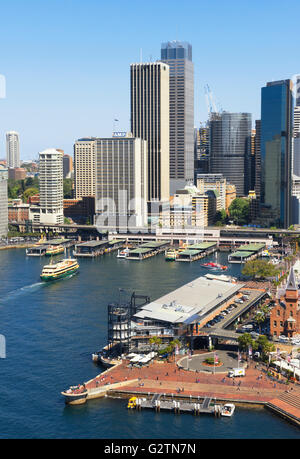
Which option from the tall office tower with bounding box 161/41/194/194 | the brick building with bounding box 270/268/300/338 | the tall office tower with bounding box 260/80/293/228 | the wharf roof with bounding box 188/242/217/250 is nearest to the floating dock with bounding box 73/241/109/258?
the wharf roof with bounding box 188/242/217/250

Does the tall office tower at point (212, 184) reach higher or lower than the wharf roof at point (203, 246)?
higher

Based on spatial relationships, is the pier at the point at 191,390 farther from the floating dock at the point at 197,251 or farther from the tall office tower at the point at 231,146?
the tall office tower at the point at 231,146

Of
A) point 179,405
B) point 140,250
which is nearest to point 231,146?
point 140,250

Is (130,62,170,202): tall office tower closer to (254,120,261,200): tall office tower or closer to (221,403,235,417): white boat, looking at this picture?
(254,120,261,200): tall office tower

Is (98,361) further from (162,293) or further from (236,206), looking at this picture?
(236,206)

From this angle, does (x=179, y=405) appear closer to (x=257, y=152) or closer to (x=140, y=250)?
(x=140, y=250)

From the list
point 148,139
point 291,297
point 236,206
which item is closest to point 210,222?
point 236,206

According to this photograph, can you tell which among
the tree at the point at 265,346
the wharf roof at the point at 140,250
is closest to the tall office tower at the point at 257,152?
the wharf roof at the point at 140,250
